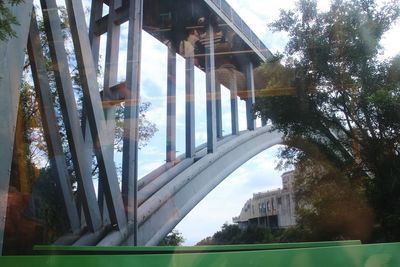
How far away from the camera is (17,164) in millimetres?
6535

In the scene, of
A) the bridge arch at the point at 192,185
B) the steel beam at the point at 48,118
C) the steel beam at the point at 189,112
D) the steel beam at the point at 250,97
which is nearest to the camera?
the steel beam at the point at 48,118

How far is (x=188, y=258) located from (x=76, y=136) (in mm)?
5078

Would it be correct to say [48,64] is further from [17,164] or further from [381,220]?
[381,220]

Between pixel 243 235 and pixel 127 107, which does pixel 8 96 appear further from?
pixel 243 235

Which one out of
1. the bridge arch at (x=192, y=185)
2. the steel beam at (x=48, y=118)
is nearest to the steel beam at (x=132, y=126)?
the bridge arch at (x=192, y=185)

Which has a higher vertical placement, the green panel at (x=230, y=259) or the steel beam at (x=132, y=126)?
the steel beam at (x=132, y=126)

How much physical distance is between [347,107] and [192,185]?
15.8 ft

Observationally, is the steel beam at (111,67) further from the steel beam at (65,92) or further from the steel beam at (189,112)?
the steel beam at (189,112)

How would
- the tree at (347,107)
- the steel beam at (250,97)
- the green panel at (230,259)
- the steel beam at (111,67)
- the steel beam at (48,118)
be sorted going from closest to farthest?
1. the green panel at (230,259)
2. the steel beam at (48,118)
3. the steel beam at (111,67)
4. the tree at (347,107)
5. the steel beam at (250,97)

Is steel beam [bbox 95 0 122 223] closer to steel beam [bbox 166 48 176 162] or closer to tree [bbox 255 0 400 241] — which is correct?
steel beam [bbox 166 48 176 162]

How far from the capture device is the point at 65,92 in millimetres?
6395

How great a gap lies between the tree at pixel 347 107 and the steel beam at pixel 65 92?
724cm

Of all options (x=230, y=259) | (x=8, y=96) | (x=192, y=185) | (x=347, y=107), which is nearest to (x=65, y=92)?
(x=8, y=96)

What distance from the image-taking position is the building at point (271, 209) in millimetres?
14184
